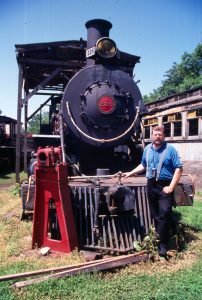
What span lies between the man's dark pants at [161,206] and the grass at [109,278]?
337 millimetres

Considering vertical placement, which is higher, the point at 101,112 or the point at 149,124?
the point at 149,124

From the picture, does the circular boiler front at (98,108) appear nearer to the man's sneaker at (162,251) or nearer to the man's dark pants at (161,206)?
the man's dark pants at (161,206)

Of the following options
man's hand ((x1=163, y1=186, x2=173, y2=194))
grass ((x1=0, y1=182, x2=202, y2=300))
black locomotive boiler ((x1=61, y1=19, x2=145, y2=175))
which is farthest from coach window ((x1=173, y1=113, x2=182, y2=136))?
man's hand ((x1=163, y1=186, x2=173, y2=194))

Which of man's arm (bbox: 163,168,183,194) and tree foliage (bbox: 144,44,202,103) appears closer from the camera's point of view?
man's arm (bbox: 163,168,183,194)

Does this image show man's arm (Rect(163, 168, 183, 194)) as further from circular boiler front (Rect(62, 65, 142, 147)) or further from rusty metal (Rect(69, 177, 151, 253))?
circular boiler front (Rect(62, 65, 142, 147))

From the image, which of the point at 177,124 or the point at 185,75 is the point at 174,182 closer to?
the point at 177,124

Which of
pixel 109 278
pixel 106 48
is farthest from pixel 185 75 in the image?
pixel 109 278

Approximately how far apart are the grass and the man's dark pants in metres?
0.34

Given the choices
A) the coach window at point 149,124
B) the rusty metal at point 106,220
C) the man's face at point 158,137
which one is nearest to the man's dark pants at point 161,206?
the rusty metal at point 106,220

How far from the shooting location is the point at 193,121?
12188 millimetres

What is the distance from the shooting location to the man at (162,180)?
4.18 meters

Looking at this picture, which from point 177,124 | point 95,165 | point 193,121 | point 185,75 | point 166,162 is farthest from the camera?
point 185,75

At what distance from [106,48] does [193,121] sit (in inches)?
277

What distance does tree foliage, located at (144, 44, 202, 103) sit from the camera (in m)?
32.6
